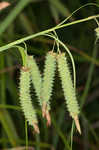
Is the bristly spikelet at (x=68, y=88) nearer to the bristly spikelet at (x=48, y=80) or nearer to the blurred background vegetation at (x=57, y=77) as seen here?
the bristly spikelet at (x=48, y=80)

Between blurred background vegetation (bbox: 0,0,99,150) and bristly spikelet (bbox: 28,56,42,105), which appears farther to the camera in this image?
blurred background vegetation (bbox: 0,0,99,150)

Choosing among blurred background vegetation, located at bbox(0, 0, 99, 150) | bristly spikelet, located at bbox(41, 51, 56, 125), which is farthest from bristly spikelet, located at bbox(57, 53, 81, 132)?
blurred background vegetation, located at bbox(0, 0, 99, 150)

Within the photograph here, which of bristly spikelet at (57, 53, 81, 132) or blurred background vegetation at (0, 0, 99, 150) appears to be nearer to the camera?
bristly spikelet at (57, 53, 81, 132)

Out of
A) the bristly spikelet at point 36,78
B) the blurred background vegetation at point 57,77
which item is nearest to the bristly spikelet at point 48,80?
the bristly spikelet at point 36,78

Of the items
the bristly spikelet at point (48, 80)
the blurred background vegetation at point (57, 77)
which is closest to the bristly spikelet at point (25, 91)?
the bristly spikelet at point (48, 80)

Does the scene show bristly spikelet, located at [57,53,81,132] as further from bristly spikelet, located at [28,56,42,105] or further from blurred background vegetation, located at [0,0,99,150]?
A: blurred background vegetation, located at [0,0,99,150]

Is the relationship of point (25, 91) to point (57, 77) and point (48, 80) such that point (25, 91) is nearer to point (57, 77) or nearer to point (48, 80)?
point (48, 80)

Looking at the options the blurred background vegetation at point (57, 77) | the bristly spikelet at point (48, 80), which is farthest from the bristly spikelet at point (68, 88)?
the blurred background vegetation at point (57, 77)

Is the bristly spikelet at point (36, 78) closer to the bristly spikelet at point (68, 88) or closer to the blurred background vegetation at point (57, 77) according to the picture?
the bristly spikelet at point (68, 88)

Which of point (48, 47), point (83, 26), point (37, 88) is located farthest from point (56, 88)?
point (37, 88)

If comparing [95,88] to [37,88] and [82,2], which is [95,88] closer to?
[82,2]

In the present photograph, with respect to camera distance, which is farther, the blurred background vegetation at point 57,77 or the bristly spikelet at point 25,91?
the blurred background vegetation at point 57,77

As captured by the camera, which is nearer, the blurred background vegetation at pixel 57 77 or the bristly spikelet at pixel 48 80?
the bristly spikelet at pixel 48 80
